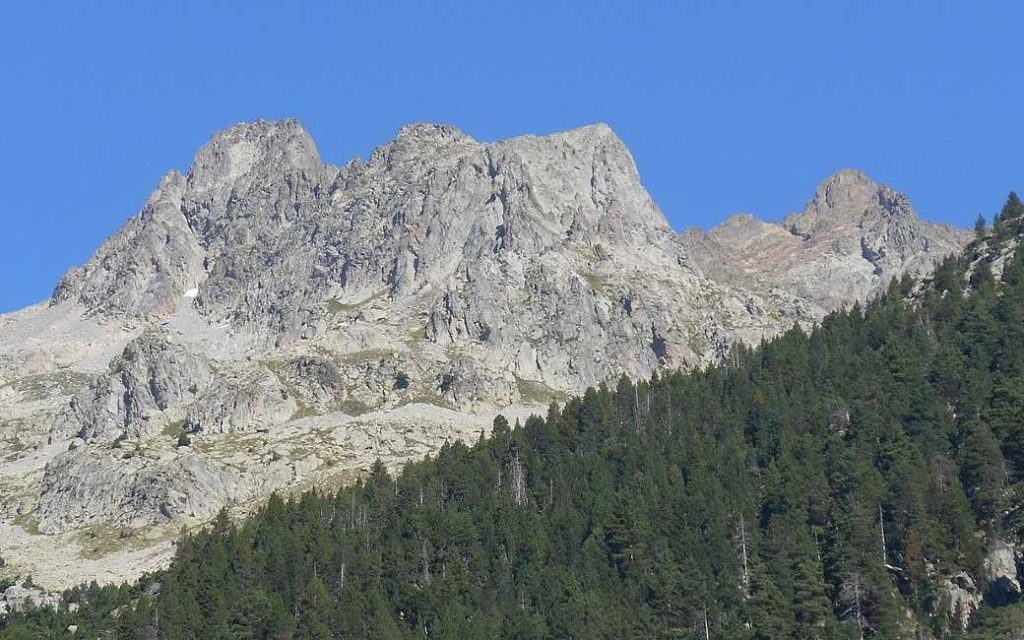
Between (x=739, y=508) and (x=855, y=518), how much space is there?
17.6 meters

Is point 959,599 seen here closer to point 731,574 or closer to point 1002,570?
point 1002,570

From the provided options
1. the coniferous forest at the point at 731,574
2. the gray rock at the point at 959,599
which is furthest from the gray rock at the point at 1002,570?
the gray rock at the point at 959,599

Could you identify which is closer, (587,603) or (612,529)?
(587,603)

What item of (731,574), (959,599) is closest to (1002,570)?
(959,599)

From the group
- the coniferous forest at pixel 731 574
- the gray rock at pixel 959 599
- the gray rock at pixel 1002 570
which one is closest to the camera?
the gray rock at pixel 959 599

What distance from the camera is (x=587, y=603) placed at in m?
179

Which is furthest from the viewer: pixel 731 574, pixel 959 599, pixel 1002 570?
pixel 731 574

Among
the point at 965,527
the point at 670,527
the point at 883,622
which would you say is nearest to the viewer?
the point at 883,622

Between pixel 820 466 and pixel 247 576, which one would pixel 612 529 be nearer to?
pixel 820 466

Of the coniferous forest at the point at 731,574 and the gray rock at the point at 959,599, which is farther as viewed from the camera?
the coniferous forest at the point at 731,574

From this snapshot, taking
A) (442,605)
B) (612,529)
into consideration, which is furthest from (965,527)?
(442,605)

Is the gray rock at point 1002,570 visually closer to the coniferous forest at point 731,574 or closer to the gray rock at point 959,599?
the coniferous forest at point 731,574

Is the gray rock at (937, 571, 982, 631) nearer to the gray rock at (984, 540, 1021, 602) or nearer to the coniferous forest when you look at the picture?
the coniferous forest

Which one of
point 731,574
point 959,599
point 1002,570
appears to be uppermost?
point 731,574
